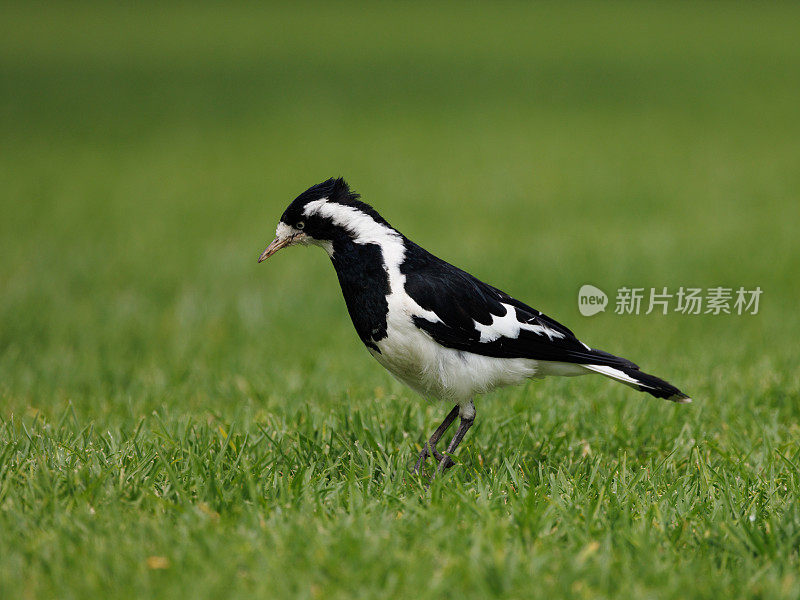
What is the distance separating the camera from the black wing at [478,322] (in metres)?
3.99

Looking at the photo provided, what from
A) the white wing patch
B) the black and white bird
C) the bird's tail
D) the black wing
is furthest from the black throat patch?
the bird's tail

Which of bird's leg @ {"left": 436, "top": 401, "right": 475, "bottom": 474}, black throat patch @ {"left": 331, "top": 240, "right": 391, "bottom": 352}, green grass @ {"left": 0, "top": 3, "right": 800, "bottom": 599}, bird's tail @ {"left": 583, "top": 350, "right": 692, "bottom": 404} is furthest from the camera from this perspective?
bird's leg @ {"left": 436, "top": 401, "right": 475, "bottom": 474}

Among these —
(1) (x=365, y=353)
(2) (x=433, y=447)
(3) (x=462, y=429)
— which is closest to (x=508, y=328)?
(3) (x=462, y=429)

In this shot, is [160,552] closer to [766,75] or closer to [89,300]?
[89,300]

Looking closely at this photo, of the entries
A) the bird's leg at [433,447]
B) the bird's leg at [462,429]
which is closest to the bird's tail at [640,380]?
the bird's leg at [462,429]

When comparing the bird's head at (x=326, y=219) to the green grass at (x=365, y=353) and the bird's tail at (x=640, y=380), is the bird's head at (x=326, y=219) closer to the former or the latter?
the green grass at (x=365, y=353)

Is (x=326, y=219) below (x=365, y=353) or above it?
above

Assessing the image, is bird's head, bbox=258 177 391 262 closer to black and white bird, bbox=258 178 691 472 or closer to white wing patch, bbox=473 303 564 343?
black and white bird, bbox=258 178 691 472

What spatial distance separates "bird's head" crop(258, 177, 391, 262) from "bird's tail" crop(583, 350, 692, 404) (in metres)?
1.23

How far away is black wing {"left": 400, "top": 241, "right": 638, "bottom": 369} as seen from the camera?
3990 millimetres

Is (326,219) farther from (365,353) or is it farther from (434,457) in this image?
(365,353)

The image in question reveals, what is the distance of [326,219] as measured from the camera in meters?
4.07

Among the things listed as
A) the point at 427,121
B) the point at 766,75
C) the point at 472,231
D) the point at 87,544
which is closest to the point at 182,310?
the point at 472,231

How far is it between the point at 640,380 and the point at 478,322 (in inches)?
30.8
